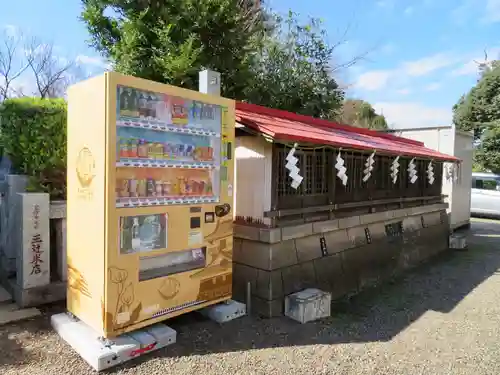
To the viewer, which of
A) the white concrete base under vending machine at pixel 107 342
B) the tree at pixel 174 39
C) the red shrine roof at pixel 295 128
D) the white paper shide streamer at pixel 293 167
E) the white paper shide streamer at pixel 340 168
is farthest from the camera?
the tree at pixel 174 39

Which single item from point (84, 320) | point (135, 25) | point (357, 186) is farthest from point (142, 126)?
point (135, 25)

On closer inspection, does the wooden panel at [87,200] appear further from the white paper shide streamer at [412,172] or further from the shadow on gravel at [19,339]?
the white paper shide streamer at [412,172]

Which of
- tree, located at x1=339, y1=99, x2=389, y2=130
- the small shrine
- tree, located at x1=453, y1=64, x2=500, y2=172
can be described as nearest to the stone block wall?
the small shrine

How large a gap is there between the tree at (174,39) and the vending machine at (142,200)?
6280mm

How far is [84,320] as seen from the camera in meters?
3.94

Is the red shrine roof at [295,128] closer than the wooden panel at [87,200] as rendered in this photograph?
No

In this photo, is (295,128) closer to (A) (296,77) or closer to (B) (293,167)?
(B) (293,167)

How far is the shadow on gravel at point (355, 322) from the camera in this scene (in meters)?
4.16

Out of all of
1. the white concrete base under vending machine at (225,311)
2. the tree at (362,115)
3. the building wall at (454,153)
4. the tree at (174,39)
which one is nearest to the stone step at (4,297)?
the white concrete base under vending machine at (225,311)

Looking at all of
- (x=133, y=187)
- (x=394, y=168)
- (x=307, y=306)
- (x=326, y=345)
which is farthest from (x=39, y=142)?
(x=394, y=168)

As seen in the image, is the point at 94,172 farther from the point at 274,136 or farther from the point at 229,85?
the point at 229,85

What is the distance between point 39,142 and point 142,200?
105 inches

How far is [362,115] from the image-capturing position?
3088 cm

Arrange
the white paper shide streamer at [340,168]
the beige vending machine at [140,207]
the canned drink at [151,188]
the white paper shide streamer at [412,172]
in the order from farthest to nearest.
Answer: the white paper shide streamer at [412,172] < the white paper shide streamer at [340,168] < the canned drink at [151,188] < the beige vending machine at [140,207]
